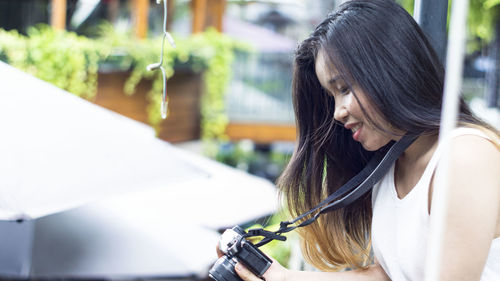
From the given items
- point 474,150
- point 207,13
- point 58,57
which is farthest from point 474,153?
point 207,13

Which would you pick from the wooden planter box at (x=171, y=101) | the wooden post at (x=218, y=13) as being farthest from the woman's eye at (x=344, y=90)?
the wooden post at (x=218, y=13)

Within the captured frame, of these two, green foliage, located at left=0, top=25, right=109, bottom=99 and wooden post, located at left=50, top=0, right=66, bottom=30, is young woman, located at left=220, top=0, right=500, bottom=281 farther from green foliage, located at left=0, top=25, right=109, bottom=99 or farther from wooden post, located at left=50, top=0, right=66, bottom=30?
wooden post, located at left=50, top=0, right=66, bottom=30

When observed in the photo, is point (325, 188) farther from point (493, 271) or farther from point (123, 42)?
point (123, 42)

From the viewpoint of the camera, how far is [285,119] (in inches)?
408

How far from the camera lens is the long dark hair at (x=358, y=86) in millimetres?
1222

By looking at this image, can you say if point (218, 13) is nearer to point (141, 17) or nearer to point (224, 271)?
point (141, 17)

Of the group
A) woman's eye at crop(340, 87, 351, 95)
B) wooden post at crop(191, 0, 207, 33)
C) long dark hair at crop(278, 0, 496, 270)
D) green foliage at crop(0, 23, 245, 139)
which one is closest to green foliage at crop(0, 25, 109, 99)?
green foliage at crop(0, 23, 245, 139)

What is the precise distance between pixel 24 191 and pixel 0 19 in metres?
6.00

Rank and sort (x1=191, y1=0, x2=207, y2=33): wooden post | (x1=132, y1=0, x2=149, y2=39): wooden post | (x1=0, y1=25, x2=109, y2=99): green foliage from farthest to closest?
(x1=191, y1=0, x2=207, y2=33): wooden post, (x1=132, y1=0, x2=149, y2=39): wooden post, (x1=0, y1=25, x2=109, y2=99): green foliage

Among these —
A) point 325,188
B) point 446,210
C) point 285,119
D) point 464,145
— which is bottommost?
point 285,119

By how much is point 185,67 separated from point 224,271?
23.5 feet

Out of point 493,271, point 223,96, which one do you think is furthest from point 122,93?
point 493,271

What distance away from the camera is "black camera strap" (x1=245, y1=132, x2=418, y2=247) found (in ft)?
4.30

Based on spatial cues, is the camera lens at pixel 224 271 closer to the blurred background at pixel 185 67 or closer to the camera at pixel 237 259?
→ the camera at pixel 237 259
